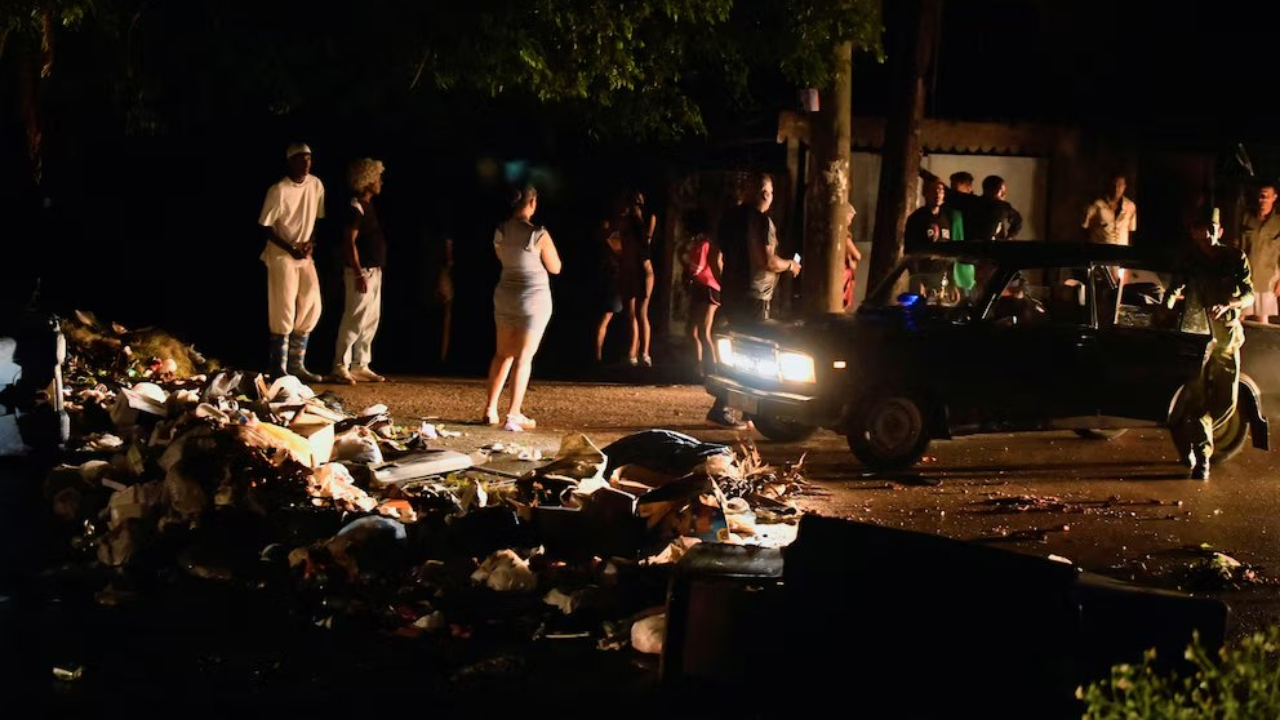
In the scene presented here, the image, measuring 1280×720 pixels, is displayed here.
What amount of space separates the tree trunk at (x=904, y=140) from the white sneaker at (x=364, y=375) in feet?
16.3

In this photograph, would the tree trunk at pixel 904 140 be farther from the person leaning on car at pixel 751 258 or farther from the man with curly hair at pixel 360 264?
the man with curly hair at pixel 360 264

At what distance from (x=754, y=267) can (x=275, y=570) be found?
22.6 ft

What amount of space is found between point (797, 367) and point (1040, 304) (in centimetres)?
187

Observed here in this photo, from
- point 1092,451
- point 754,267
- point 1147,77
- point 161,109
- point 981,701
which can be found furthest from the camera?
point 1147,77

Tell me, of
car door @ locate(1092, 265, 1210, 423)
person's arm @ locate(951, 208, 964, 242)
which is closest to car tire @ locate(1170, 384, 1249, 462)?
car door @ locate(1092, 265, 1210, 423)

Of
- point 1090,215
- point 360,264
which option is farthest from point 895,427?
point 1090,215

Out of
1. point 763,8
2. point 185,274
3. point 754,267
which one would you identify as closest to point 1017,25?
point 763,8

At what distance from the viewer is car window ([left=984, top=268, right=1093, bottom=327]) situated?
11562 millimetres

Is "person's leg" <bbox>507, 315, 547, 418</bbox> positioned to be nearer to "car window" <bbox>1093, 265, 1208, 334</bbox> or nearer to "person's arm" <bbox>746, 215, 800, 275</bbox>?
"person's arm" <bbox>746, 215, 800, 275</bbox>

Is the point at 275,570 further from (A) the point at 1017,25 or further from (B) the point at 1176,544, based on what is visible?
(A) the point at 1017,25

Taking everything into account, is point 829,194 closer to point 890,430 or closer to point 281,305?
point 890,430

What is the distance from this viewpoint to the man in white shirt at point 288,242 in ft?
47.6

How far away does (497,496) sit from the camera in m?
9.41

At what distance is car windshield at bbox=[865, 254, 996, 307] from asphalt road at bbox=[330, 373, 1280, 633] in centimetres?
121
